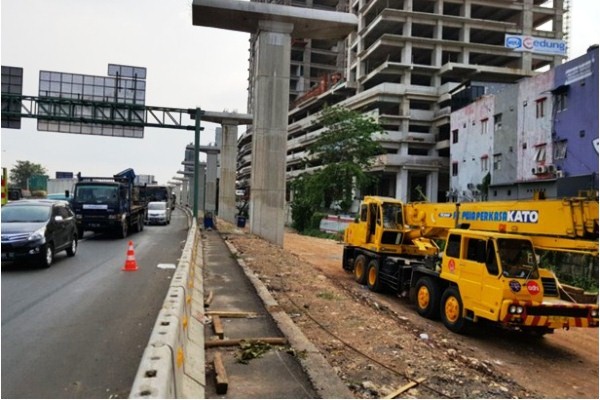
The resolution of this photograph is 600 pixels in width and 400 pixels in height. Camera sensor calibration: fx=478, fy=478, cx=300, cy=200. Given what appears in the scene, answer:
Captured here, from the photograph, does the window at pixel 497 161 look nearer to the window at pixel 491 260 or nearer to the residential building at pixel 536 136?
the residential building at pixel 536 136

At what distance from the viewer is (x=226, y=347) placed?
644cm

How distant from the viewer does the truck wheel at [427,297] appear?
37.0ft

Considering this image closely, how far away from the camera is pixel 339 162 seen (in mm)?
46844

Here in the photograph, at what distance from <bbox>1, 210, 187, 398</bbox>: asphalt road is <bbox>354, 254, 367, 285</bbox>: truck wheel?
6382mm

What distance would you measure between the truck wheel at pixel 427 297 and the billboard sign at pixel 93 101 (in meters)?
26.4

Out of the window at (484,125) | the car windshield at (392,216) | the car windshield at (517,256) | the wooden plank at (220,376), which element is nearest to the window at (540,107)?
the window at (484,125)

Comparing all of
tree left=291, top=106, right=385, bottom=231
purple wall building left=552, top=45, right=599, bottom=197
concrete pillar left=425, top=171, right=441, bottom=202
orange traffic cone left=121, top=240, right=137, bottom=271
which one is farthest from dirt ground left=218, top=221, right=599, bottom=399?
concrete pillar left=425, top=171, right=441, bottom=202

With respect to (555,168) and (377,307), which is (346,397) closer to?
(377,307)

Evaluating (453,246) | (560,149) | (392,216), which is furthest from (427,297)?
(560,149)

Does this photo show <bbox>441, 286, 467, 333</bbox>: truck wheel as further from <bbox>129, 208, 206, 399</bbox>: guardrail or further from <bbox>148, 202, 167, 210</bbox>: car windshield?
<bbox>148, 202, 167, 210</bbox>: car windshield

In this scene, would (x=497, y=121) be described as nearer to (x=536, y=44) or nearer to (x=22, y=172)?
(x=536, y=44)

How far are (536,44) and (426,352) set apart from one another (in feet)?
201

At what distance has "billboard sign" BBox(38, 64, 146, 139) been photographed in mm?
31875

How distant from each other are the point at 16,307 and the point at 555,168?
33.0 meters
